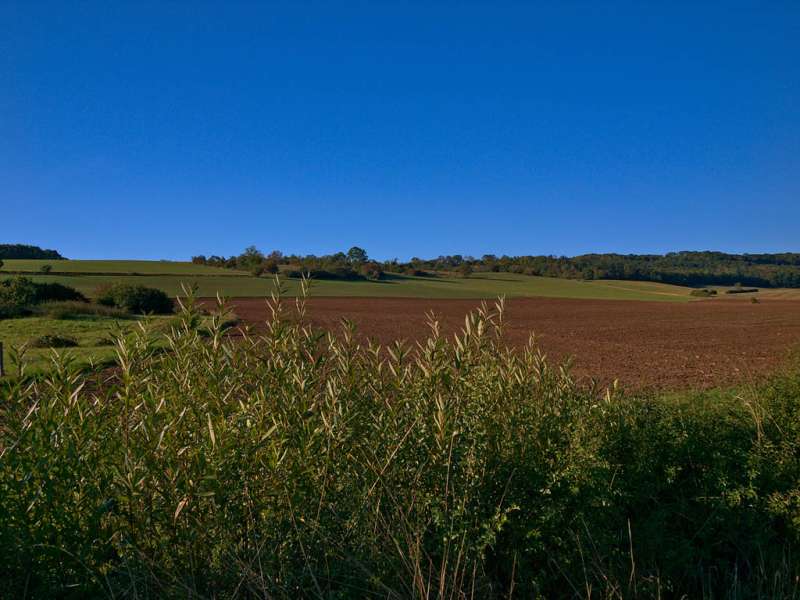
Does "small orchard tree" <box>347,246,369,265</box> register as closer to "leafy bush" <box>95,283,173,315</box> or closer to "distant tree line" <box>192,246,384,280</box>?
"distant tree line" <box>192,246,384,280</box>

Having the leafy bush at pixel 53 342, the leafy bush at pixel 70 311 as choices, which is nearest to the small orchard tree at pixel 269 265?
the leafy bush at pixel 70 311

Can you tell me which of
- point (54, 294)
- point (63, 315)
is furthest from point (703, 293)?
point (63, 315)

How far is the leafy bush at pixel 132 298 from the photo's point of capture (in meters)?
41.1

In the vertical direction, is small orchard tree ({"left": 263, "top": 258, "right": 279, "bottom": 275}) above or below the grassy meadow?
above

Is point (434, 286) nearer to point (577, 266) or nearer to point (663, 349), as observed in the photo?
point (577, 266)

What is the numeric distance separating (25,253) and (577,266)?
12124cm

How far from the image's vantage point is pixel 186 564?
2.96 meters

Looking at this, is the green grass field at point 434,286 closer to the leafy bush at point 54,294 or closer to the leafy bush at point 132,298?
the leafy bush at point 54,294

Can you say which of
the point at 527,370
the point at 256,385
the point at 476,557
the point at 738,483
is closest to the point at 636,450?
the point at 738,483

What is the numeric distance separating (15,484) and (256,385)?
1.46 meters

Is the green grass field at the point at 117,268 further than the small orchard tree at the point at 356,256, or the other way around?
the small orchard tree at the point at 356,256

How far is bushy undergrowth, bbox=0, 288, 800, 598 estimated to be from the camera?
2.86 m

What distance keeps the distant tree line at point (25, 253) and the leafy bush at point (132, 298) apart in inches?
2972

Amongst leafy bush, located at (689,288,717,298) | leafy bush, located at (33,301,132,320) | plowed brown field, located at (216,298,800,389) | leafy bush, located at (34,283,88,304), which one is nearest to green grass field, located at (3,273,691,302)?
leafy bush, located at (689,288,717,298)
